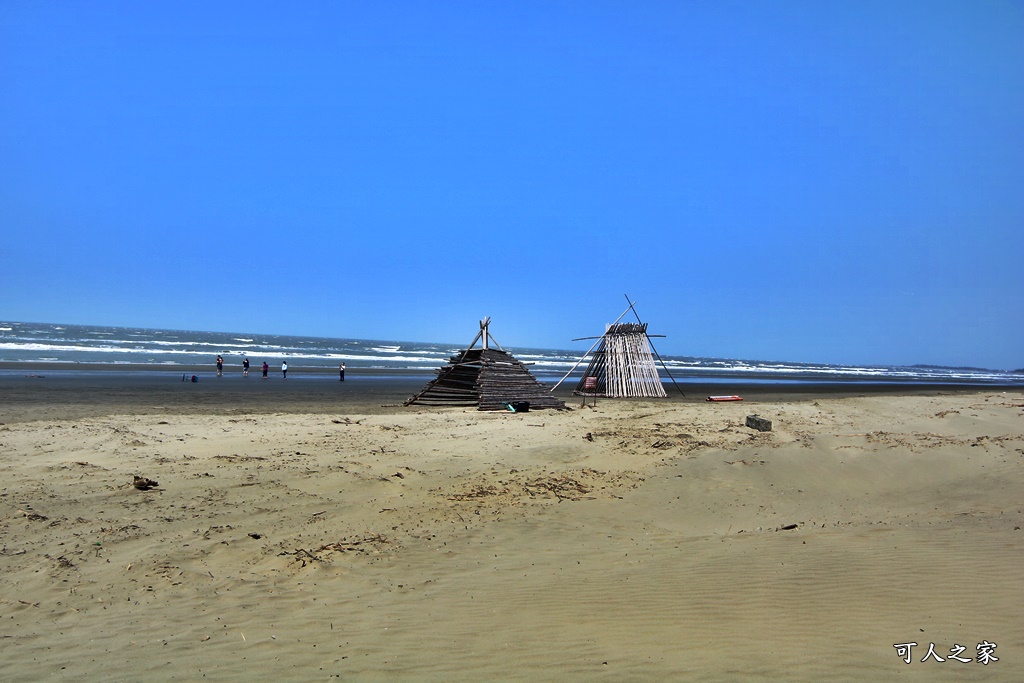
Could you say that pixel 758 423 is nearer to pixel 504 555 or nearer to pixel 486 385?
pixel 486 385

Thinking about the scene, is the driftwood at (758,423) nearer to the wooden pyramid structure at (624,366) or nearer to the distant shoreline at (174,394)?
the distant shoreline at (174,394)

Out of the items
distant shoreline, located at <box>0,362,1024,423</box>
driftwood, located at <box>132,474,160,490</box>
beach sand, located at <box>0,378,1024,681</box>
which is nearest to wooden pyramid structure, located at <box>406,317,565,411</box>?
distant shoreline, located at <box>0,362,1024,423</box>

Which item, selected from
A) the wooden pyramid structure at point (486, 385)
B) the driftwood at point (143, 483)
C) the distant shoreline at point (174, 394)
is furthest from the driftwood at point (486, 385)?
A: the driftwood at point (143, 483)

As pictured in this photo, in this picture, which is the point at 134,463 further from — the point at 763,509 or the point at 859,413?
the point at 859,413

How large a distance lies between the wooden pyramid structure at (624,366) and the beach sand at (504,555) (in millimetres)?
10058

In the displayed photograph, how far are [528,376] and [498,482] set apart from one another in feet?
28.2

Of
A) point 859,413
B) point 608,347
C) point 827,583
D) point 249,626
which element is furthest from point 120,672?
point 608,347

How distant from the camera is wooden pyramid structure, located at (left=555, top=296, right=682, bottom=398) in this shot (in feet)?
68.2

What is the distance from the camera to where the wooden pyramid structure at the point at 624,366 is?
20797 millimetres

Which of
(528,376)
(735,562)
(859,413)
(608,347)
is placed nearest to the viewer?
(735,562)

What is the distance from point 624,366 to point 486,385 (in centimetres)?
718

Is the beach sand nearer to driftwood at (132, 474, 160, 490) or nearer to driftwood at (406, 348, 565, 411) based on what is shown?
driftwood at (132, 474, 160, 490)

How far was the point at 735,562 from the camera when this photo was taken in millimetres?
5465

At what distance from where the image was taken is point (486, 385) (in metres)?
15.3
